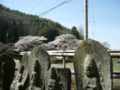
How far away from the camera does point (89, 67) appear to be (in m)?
2.36

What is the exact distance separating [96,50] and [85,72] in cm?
55

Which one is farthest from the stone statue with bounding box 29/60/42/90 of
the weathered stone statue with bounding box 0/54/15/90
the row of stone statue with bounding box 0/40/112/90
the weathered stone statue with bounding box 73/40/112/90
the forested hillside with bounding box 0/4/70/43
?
the forested hillside with bounding box 0/4/70/43

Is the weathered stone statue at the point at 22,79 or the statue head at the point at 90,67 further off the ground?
the statue head at the point at 90,67

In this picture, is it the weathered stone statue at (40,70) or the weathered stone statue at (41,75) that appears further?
the weathered stone statue at (40,70)

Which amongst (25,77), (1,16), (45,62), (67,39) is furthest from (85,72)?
(1,16)

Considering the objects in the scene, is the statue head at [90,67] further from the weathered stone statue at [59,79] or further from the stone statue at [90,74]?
the weathered stone statue at [59,79]

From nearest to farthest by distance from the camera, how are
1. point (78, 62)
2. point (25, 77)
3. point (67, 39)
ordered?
point (78, 62) < point (25, 77) < point (67, 39)

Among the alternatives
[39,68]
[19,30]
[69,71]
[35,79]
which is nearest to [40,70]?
[39,68]

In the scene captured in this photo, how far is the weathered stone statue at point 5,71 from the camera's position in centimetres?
325

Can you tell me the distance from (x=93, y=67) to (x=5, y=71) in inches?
100

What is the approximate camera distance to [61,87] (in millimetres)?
2748

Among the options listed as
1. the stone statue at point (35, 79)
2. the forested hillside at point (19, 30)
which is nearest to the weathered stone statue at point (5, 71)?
the stone statue at point (35, 79)

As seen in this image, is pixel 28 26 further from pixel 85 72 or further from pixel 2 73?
pixel 85 72

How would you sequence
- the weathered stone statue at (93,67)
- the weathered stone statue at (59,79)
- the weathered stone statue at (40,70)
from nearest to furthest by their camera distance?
1. the weathered stone statue at (93,67)
2. the weathered stone statue at (59,79)
3. the weathered stone statue at (40,70)
